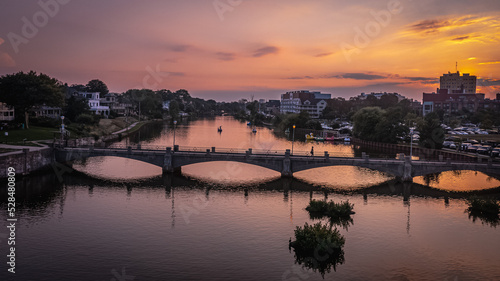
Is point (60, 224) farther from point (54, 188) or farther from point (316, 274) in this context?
point (316, 274)

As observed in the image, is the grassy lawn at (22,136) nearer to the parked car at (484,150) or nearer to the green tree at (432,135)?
the green tree at (432,135)

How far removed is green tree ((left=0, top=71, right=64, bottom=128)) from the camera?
283 feet

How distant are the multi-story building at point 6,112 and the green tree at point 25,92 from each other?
842cm

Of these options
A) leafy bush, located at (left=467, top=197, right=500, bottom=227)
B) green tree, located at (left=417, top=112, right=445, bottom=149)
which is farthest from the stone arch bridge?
green tree, located at (left=417, top=112, right=445, bottom=149)

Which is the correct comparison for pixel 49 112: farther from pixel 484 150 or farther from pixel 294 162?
pixel 484 150

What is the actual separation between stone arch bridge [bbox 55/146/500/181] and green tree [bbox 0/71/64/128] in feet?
105

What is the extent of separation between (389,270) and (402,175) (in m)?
32.1

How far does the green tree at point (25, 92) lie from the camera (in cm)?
8631

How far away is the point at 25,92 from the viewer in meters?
85.9

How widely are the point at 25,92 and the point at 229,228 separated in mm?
70296

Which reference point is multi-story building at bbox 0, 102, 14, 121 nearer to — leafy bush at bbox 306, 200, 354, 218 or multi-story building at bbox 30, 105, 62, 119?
multi-story building at bbox 30, 105, 62, 119

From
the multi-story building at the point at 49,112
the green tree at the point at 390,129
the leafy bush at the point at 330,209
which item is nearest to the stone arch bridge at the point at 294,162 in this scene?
the leafy bush at the point at 330,209

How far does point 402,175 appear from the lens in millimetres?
59062

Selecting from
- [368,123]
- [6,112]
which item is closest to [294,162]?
[368,123]
